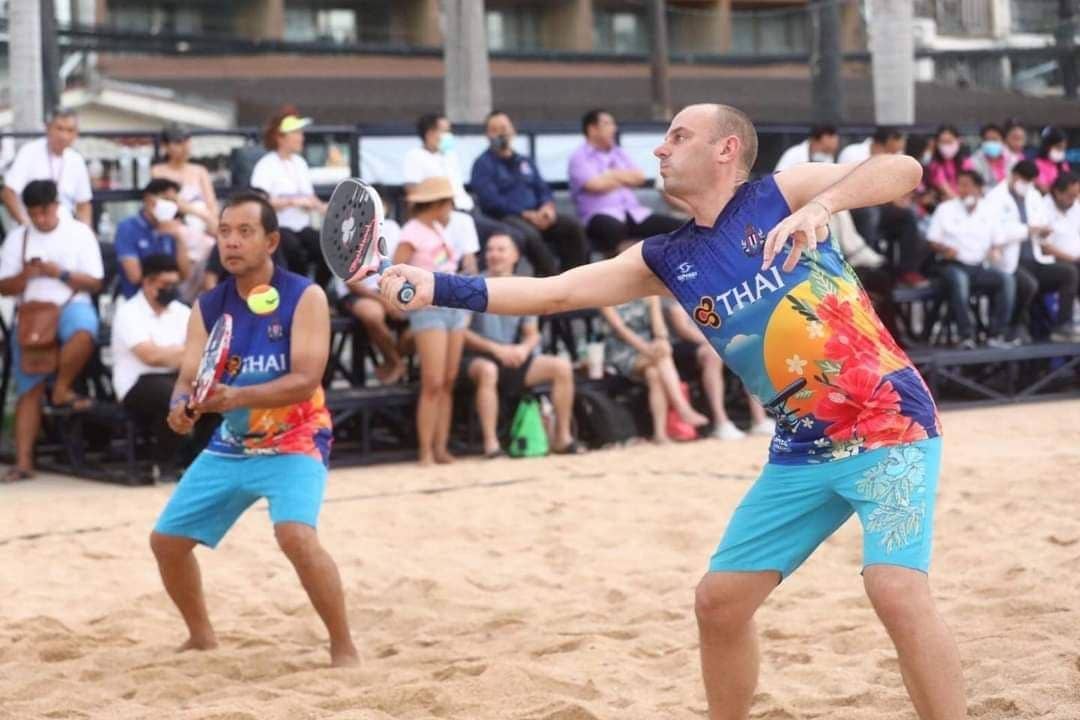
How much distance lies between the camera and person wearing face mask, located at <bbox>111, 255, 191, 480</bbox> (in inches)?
444

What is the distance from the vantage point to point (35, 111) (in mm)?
16078

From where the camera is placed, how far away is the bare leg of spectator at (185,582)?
22.1 feet

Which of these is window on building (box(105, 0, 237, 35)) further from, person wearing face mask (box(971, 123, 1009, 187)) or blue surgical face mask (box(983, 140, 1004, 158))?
blue surgical face mask (box(983, 140, 1004, 158))

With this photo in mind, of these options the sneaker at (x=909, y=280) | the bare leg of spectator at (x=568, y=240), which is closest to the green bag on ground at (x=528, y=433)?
the bare leg of spectator at (x=568, y=240)

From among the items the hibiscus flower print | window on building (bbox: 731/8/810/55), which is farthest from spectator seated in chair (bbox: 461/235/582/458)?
window on building (bbox: 731/8/810/55)

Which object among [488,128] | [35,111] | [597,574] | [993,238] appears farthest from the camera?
[35,111]

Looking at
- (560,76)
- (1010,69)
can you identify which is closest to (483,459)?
(560,76)

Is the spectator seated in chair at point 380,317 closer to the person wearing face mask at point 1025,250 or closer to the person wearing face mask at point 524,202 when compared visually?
the person wearing face mask at point 524,202

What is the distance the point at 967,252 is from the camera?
1481cm

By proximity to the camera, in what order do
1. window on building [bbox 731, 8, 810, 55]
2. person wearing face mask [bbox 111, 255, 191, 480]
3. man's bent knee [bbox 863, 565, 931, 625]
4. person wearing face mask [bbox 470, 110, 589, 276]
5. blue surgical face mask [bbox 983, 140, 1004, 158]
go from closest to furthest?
man's bent knee [bbox 863, 565, 931, 625], person wearing face mask [bbox 111, 255, 191, 480], person wearing face mask [bbox 470, 110, 589, 276], blue surgical face mask [bbox 983, 140, 1004, 158], window on building [bbox 731, 8, 810, 55]

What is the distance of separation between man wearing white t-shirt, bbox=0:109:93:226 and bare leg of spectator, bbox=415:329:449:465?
2593mm

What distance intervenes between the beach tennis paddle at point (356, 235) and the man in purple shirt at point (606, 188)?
854 cm

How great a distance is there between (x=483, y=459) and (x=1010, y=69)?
25322 mm

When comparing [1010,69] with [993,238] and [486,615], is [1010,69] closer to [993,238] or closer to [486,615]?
[993,238]
